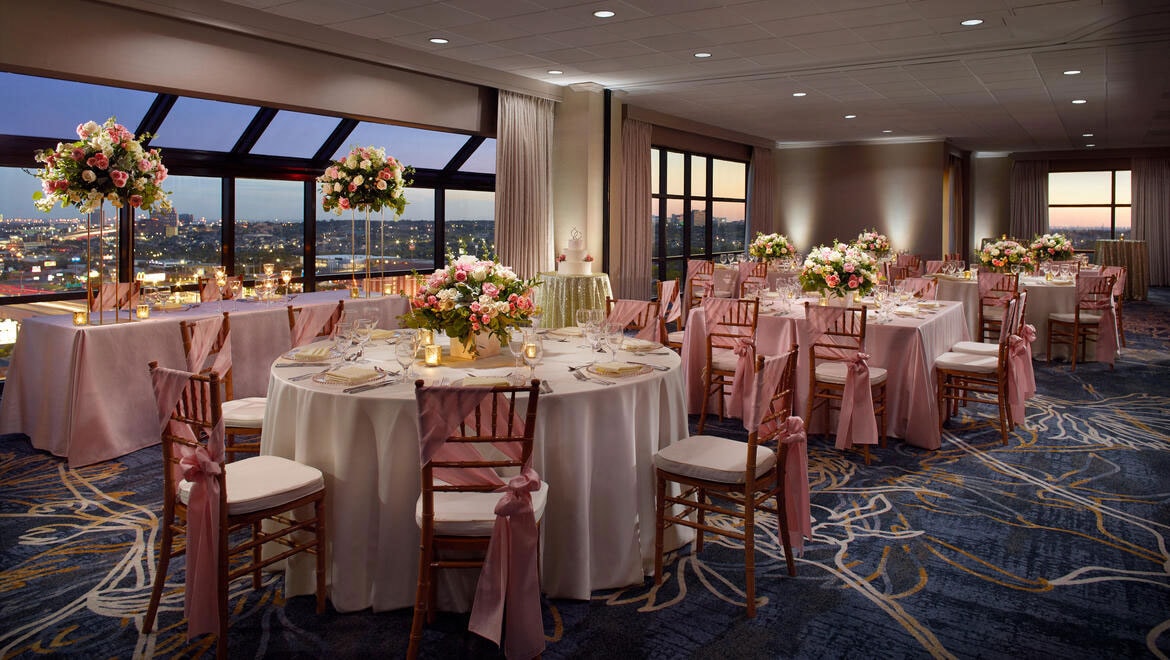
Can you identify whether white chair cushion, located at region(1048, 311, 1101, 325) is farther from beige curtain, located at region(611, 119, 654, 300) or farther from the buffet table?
the buffet table

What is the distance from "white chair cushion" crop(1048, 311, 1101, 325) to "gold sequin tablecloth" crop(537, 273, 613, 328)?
4.88 m

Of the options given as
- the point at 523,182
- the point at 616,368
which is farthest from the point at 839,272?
the point at 523,182

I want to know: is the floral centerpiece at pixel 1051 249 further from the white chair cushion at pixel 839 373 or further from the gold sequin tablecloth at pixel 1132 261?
the gold sequin tablecloth at pixel 1132 261

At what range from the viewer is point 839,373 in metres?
5.43

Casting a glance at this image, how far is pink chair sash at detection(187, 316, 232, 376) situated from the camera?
4219 millimetres

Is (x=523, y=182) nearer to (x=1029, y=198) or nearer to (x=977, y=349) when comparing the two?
(x=977, y=349)

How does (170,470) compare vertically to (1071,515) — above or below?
above

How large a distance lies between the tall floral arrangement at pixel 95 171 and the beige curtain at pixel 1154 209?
1932cm

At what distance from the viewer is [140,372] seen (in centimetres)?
538

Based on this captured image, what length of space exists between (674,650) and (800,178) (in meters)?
14.8

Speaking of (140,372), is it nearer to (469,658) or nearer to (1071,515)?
(469,658)

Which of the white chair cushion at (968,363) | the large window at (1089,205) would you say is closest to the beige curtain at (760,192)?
the large window at (1089,205)

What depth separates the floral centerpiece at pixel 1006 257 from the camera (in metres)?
9.25

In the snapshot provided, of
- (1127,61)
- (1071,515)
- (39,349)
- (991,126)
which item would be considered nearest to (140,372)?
(39,349)
